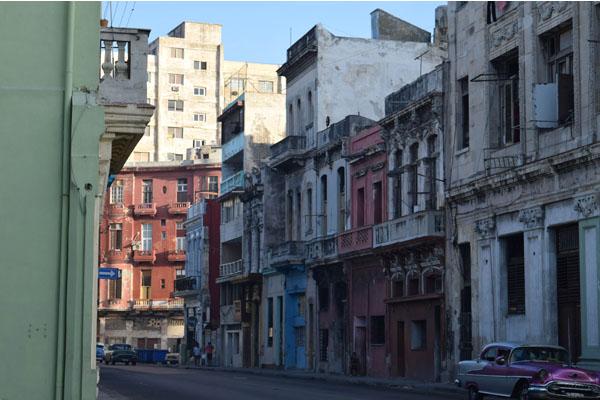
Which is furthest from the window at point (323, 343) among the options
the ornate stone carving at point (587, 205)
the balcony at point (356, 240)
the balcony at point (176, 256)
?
the balcony at point (176, 256)

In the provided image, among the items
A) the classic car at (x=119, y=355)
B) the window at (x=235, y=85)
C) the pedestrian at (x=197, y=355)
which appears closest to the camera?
the classic car at (x=119, y=355)


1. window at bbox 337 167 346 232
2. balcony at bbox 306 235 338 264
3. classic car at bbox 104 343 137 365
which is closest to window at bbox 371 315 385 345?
balcony at bbox 306 235 338 264

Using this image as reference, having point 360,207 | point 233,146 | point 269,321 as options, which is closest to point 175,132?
point 233,146

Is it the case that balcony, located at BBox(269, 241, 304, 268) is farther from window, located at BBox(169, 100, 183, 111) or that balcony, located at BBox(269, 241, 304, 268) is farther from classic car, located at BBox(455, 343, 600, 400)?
window, located at BBox(169, 100, 183, 111)

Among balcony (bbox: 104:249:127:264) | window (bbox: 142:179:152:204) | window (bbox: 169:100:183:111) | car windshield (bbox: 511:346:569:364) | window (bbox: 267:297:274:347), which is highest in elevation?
window (bbox: 169:100:183:111)

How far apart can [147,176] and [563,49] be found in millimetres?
70702

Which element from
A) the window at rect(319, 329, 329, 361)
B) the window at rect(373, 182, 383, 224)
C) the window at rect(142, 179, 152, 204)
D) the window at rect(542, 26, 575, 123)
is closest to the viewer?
the window at rect(542, 26, 575, 123)

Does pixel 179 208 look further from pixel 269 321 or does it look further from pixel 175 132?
pixel 269 321

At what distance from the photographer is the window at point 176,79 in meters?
120

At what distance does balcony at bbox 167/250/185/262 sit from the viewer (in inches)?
3927

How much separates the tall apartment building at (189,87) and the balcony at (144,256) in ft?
62.4

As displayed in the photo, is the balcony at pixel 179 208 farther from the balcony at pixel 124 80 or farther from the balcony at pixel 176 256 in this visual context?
the balcony at pixel 124 80

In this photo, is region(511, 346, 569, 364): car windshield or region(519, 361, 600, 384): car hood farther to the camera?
region(511, 346, 569, 364): car windshield

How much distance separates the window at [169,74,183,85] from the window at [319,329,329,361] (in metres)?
67.4
